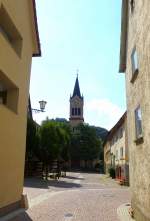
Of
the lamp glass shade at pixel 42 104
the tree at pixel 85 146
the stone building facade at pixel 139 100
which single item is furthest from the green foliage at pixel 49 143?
the tree at pixel 85 146

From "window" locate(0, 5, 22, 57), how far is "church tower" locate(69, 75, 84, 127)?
337 ft

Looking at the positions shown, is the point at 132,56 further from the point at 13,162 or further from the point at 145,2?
the point at 13,162

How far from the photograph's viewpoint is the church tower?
119188mm

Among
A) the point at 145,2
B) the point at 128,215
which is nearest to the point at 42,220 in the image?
the point at 128,215

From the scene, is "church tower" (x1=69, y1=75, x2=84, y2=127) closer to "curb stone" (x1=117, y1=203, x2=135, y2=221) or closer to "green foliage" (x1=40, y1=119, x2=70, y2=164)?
"green foliage" (x1=40, y1=119, x2=70, y2=164)

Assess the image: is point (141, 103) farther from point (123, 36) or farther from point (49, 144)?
point (49, 144)

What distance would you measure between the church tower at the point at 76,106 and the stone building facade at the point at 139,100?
341ft

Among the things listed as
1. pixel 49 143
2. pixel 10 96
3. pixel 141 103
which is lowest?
pixel 141 103

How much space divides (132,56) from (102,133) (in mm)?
129913

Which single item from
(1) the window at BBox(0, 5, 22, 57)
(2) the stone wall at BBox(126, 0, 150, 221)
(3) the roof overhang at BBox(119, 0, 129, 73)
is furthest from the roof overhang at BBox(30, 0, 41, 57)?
(2) the stone wall at BBox(126, 0, 150, 221)

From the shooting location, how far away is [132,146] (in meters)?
13.6

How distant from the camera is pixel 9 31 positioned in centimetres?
1430

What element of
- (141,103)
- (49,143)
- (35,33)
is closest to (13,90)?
(35,33)

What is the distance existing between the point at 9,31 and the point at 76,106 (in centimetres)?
10634
